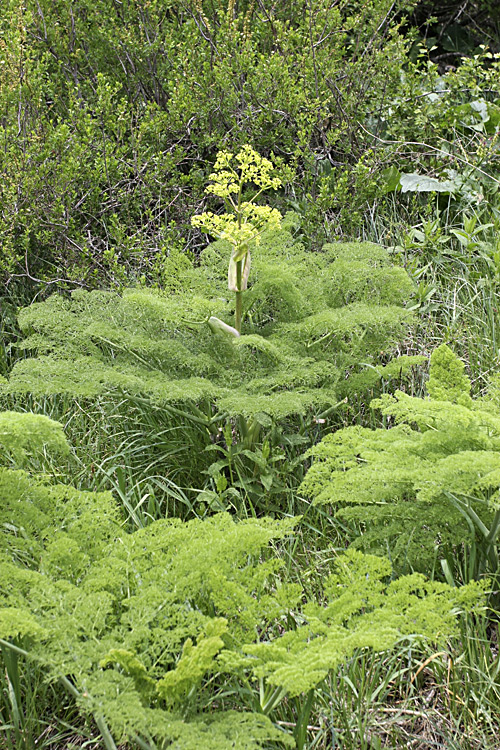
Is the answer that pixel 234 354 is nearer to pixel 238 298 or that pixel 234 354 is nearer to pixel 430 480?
pixel 238 298

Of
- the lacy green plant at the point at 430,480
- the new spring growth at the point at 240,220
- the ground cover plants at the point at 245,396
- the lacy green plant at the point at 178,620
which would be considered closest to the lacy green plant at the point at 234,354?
the ground cover plants at the point at 245,396

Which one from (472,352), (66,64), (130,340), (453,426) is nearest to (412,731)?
(453,426)

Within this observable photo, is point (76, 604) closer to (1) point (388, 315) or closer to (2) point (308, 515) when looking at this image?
(2) point (308, 515)

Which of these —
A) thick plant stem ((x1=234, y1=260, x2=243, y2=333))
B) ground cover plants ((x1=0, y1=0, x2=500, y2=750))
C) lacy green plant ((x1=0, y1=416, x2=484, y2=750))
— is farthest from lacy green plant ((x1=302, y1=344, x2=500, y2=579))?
thick plant stem ((x1=234, y1=260, x2=243, y2=333))

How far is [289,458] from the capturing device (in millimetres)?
2795

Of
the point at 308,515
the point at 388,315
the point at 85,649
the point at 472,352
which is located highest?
the point at 388,315

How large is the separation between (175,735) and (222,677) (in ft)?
2.02

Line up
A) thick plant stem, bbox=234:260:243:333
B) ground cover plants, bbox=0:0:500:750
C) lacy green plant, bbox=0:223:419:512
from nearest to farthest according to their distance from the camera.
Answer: ground cover plants, bbox=0:0:500:750, lacy green plant, bbox=0:223:419:512, thick plant stem, bbox=234:260:243:333

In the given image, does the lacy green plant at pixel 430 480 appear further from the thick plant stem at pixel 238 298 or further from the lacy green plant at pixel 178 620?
the thick plant stem at pixel 238 298

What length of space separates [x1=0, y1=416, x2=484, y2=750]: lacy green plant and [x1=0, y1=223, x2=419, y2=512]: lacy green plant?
60cm

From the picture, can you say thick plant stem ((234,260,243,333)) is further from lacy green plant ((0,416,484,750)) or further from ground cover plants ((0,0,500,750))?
lacy green plant ((0,416,484,750))

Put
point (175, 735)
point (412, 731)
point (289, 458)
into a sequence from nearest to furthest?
point (175, 735) < point (412, 731) < point (289, 458)

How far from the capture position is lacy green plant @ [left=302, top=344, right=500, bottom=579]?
1888 mm

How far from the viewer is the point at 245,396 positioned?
239 cm
